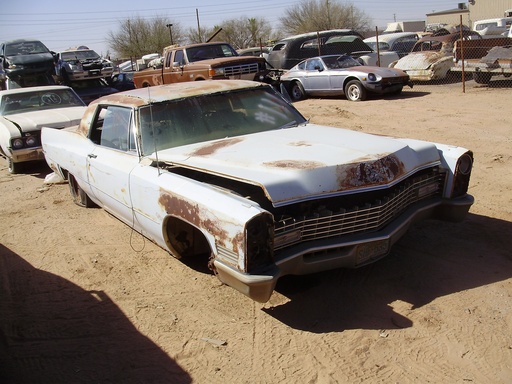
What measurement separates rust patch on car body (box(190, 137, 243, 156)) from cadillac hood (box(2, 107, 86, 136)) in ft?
16.4

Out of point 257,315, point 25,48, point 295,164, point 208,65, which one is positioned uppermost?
point 25,48

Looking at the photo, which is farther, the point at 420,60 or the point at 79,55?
the point at 79,55

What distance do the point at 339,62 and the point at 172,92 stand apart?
34.4 feet

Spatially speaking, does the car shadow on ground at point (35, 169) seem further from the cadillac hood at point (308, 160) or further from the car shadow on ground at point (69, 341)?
the cadillac hood at point (308, 160)

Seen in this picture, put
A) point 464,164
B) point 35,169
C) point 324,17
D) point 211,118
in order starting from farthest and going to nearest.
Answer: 1. point 324,17
2. point 35,169
3. point 211,118
4. point 464,164

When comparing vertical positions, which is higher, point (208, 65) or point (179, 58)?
point (179, 58)

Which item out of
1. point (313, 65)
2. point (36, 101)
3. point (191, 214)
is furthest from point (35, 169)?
point (313, 65)

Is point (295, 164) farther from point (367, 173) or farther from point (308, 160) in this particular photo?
point (367, 173)

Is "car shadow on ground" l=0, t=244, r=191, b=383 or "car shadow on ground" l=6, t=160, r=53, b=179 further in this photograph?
"car shadow on ground" l=6, t=160, r=53, b=179

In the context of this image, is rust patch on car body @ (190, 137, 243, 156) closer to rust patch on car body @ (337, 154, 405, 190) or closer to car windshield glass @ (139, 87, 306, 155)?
car windshield glass @ (139, 87, 306, 155)

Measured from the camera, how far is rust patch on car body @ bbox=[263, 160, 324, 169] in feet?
12.1

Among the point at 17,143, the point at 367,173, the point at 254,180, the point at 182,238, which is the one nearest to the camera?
the point at 254,180

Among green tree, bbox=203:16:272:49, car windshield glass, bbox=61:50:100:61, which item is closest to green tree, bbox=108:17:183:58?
green tree, bbox=203:16:272:49

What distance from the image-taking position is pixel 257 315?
12.4 feet
